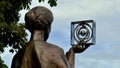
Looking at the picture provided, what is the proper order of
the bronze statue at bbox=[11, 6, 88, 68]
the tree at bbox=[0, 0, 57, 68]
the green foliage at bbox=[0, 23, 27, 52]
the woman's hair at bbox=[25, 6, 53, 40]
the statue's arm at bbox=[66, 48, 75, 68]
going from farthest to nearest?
the green foliage at bbox=[0, 23, 27, 52] → the tree at bbox=[0, 0, 57, 68] → the statue's arm at bbox=[66, 48, 75, 68] → the woman's hair at bbox=[25, 6, 53, 40] → the bronze statue at bbox=[11, 6, 88, 68]

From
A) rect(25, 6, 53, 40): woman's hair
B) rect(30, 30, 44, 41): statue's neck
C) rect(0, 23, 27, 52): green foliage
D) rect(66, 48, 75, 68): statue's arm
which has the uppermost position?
rect(0, 23, 27, 52): green foliage

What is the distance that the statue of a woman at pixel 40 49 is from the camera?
5.67m

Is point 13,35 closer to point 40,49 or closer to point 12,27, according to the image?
point 12,27

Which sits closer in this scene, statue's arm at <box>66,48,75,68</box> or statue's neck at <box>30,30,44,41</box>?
statue's neck at <box>30,30,44,41</box>

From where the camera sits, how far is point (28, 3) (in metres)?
25.0

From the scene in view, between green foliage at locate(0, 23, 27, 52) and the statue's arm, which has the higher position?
green foliage at locate(0, 23, 27, 52)

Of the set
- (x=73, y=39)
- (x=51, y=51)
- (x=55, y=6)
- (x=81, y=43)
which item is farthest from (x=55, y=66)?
(x=55, y=6)

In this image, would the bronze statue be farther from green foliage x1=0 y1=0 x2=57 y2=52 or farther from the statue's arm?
green foliage x1=0 y1=0 x2=57 y2=52

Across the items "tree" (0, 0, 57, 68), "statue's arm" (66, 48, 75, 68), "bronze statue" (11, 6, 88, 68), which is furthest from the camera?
"tree" (0, 0, 57, 68)

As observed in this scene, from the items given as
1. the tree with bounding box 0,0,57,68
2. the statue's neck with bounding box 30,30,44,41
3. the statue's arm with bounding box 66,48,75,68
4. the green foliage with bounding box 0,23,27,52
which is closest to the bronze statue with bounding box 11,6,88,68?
the statue's neck with bounding box 30,30,44,41

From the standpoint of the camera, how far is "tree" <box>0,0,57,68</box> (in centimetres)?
2467

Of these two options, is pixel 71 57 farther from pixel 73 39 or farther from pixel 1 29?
pixel 1 29

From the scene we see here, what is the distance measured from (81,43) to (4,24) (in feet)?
52.7

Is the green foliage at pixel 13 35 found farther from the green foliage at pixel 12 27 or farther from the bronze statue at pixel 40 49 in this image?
the bronze statue at pixel 40 49
